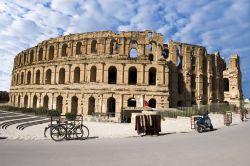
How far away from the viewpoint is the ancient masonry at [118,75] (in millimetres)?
35219

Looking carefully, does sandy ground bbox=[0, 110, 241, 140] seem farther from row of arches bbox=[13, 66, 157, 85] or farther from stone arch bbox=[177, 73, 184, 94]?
stone arch bbox=[177, 73, 184, 94]

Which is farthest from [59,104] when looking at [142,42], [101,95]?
[142,42]

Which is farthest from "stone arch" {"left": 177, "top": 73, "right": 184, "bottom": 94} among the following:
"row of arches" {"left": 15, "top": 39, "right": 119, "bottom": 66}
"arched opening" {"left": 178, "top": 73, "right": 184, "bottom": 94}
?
"row of arches" {"left": 15, "top": 39, "right": 119, "bottom": 66}

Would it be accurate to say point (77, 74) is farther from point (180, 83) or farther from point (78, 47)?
point (180, 83)

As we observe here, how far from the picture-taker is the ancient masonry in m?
35.2

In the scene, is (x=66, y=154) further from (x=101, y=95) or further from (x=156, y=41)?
(x=156, y=41)

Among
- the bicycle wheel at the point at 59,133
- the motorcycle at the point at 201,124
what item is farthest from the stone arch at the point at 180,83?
the bicycle wheel at the point at 59,133

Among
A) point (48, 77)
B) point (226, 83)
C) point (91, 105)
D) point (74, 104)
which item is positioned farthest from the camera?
point (226, 83)

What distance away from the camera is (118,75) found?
117 ft

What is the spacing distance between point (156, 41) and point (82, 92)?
1369cm

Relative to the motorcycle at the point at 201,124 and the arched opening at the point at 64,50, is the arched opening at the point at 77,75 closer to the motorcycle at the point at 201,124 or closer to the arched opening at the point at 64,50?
the arched opening at the point at 64,50

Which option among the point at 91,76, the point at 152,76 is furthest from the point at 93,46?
the point at 152,76

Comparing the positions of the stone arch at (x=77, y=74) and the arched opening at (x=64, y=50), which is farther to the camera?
the arched opening at (x=64, y=50)

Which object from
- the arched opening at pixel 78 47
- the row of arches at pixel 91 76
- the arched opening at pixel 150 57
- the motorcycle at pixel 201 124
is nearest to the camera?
the motorcycle at pixel 201 124
